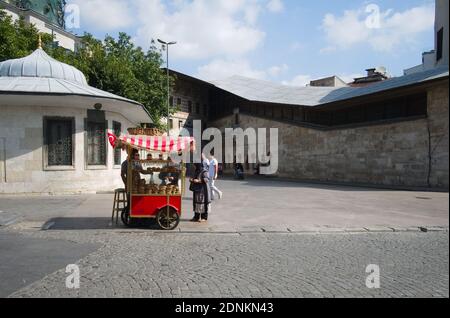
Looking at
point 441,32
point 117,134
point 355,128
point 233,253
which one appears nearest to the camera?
point 441,32

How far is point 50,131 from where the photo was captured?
1639cm

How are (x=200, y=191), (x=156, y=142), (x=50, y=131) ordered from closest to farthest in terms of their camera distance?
(x=156, y=142)
(x=200, y=191)
(x=50, y=131)

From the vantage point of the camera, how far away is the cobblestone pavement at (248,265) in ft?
15.4

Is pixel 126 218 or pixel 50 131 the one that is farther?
pixel 50 131

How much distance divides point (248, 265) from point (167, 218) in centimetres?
384

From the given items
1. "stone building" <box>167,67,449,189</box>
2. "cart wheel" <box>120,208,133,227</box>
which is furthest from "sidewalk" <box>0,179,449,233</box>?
"stone building" <box>167,67,449,189</box>

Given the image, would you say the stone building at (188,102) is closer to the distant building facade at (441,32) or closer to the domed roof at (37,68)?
the distant building facade at (441,32)

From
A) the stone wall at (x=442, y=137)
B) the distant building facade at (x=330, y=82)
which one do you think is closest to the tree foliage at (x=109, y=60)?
the stone wall at (x=442, y=137)

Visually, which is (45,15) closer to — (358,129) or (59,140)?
(59,140)

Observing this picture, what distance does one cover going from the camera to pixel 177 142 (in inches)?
375

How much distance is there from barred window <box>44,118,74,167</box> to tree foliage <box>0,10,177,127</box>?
9.02m

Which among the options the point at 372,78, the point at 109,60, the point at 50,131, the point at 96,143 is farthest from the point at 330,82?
the point at 50,131

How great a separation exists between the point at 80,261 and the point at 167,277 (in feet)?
6.17

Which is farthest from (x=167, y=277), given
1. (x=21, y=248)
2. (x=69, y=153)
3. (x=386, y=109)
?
(x=386, y=109)
